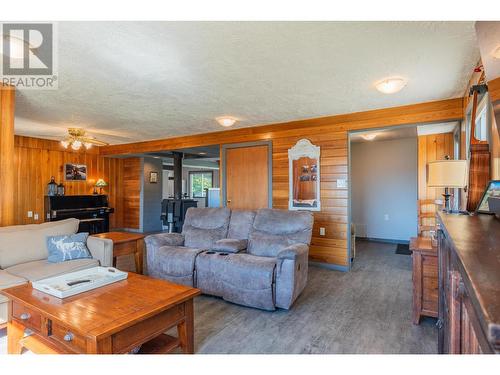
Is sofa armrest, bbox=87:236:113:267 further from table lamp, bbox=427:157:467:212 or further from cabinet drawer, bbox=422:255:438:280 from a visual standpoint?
table lamp, bbox=427:157:467:212

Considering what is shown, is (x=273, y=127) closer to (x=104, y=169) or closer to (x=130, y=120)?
(x=130, y=120)

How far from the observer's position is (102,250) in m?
3.19

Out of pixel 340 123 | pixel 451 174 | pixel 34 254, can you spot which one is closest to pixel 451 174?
pixel 451 174

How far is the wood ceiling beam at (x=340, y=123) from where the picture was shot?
3.67 m

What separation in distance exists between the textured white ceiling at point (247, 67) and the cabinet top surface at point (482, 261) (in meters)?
1.61

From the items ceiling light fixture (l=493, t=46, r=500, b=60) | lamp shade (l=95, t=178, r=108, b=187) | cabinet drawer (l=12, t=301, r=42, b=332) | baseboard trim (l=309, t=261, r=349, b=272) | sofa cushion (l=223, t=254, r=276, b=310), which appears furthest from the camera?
lamp shade (l=95, t=178, r=108, b=187)

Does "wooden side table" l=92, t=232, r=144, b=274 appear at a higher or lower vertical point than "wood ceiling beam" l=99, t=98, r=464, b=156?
lower

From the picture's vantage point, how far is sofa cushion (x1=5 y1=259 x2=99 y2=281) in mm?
2604

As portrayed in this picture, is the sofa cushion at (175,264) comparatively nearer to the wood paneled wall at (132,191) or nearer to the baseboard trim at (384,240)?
the baseboard trim at (384,240)

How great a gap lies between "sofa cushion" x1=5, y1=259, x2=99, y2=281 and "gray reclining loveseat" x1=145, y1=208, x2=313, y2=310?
0.79 m

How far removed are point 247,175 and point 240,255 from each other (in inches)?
97.9

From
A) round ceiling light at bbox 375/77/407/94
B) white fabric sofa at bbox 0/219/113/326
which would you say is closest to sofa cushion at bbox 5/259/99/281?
white fabric sofa at bbox 0/219/113/326

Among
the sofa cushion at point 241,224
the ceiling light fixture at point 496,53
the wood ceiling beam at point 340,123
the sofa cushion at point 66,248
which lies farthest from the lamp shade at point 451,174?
the sofa cushion at point 66,248

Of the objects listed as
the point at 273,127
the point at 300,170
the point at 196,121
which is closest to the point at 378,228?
the point at 300,170
